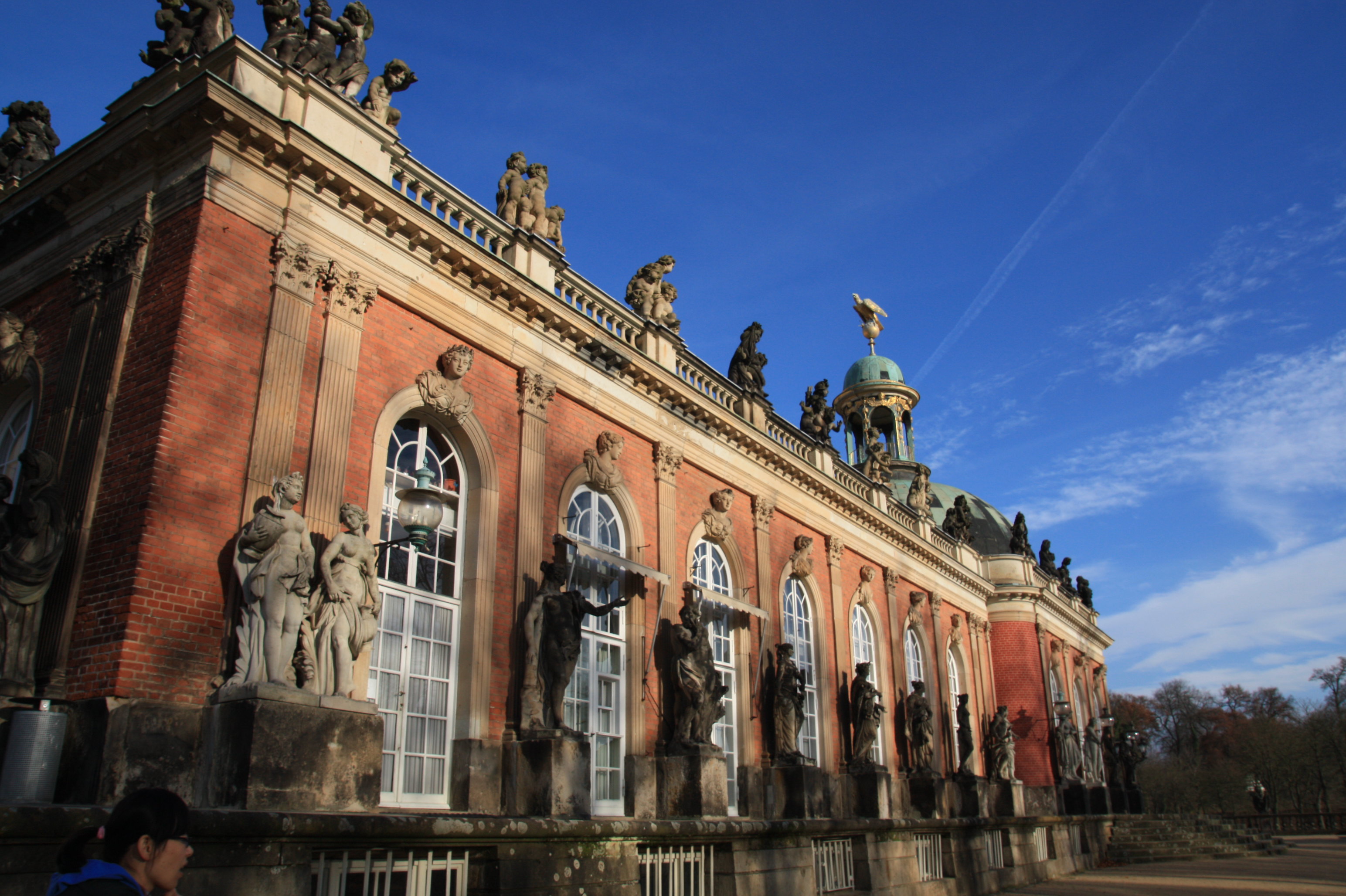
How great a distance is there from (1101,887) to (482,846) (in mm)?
15959

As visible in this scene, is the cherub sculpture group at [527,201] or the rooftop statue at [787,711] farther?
the rooftop statue at [787,711]

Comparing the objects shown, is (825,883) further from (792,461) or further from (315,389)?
(792,461)

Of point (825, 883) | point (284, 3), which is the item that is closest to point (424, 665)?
point (825, 883)

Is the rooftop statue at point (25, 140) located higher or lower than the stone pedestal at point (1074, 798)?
higher

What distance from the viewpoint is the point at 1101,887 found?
18.4 meters

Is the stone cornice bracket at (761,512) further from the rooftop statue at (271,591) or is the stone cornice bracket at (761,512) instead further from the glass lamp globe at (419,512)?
the rooftop statue at (271,591)

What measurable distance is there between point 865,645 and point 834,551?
3.07 metres

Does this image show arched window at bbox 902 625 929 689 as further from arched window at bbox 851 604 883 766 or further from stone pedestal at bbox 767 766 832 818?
stone pedestal at bbox 767 766 832 818

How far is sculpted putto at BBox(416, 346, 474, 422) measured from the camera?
12367mm

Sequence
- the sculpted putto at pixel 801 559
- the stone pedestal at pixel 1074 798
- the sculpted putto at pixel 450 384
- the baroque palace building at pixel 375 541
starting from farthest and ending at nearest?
the stone pedestal at pixel 1074 798 → the sculpted putto at pixel 801 559 → the sculpted putto at pixel 450 384 → the baroque palace building at pixel 375 541

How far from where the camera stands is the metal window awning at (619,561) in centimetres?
1412

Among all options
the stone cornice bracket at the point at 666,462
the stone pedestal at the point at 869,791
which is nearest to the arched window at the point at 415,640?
the stone cornice bracket at the point at 666,462

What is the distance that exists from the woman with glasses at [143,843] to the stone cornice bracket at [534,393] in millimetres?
10984

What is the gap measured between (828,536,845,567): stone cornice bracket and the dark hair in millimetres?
20080
